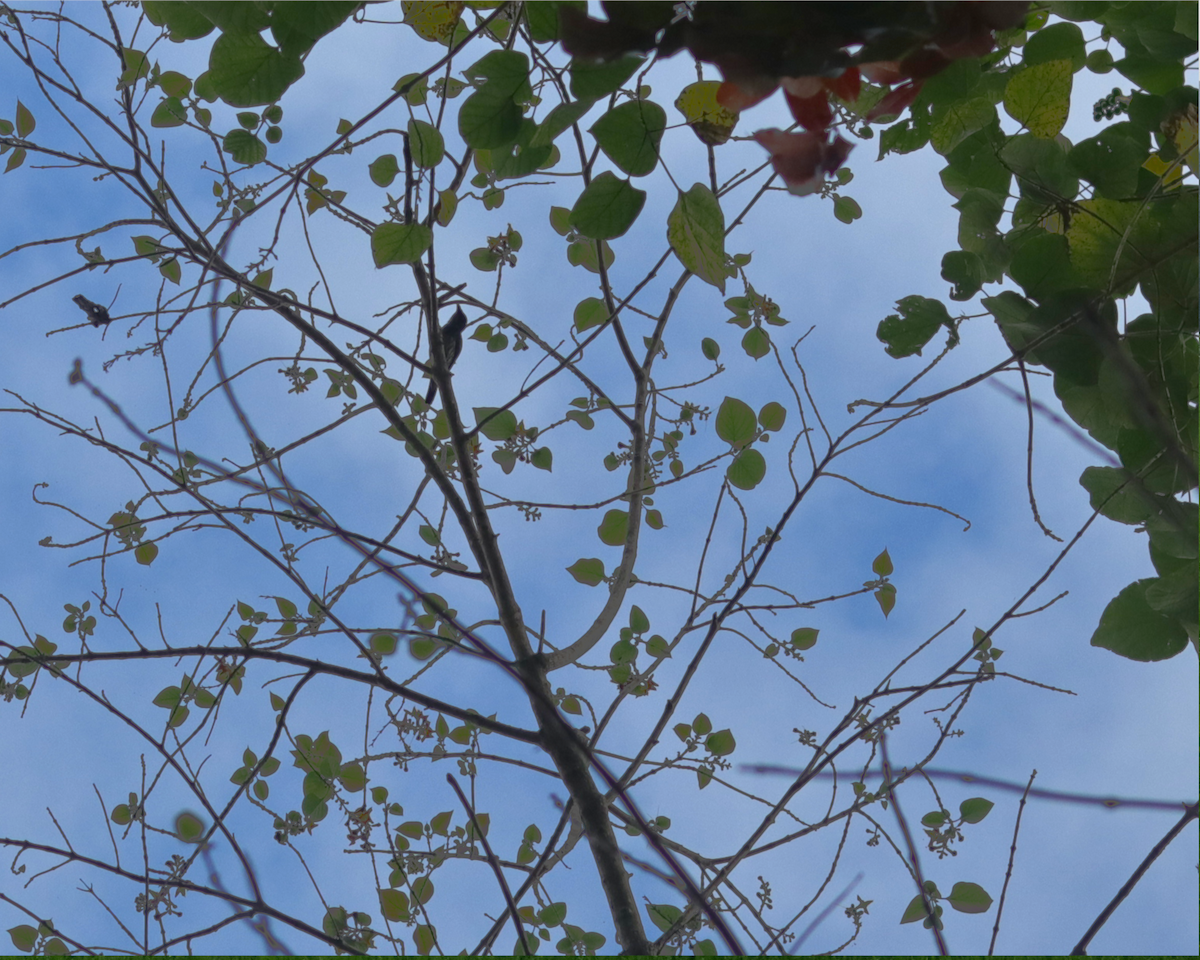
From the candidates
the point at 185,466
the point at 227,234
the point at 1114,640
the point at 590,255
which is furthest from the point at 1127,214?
the point at 185,466

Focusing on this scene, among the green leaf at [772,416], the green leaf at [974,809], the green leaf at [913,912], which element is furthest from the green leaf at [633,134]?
the green leaf at [974,809]

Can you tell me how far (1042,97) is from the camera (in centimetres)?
75

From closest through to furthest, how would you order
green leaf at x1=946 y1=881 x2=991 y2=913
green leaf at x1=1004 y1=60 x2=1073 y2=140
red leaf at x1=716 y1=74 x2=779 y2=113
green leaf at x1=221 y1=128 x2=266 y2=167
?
red leaf at x1=716 y1=74 x2=779 y2=113 → green leaf at x1=1004 y1=60 x2=1073 y2=140 → green leaf at x1=221 y1=128 x2=266 y2=167 → green leaf at x1=946 y1=881 x2=991 y2=913

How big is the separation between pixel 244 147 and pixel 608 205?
0.54m

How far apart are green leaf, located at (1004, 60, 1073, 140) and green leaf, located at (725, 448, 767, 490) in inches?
20.3

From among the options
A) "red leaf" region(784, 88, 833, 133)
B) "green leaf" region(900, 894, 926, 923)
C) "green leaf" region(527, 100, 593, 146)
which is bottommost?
"green leaf" region(900, 894, 926, 923)

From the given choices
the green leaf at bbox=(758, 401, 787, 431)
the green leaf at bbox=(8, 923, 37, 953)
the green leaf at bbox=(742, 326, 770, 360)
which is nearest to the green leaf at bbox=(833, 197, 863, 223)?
the green leaf at bbox=(742, 326, 770, 360)

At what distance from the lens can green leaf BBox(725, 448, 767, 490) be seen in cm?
114

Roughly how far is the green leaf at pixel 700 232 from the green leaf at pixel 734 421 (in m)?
0.57

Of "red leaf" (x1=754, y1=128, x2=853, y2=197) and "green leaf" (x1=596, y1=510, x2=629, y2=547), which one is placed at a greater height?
"green leaf" (x1=596, y1=510, x2=629, y2=547)

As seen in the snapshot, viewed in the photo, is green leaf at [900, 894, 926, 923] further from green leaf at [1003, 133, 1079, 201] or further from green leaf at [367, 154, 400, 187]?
green leaf at [367, 154, 400, 187]

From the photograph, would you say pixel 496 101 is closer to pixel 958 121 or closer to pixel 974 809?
pixel 958 121

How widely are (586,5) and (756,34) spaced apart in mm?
175

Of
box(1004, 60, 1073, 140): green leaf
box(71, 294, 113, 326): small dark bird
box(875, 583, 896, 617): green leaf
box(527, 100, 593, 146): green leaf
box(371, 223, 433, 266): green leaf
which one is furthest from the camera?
box(875, 583, 896, 617): green leaf
